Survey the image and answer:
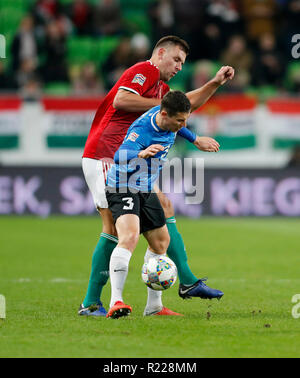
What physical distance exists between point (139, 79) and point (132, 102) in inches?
8.4

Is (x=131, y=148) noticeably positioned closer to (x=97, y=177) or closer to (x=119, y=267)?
(x=97, y=177)

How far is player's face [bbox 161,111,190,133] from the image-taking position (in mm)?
5934

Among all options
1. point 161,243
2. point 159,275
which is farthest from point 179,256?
point 159,275

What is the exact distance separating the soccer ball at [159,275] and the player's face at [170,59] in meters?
1.59

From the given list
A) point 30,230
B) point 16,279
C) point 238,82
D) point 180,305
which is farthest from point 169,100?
point 238,82

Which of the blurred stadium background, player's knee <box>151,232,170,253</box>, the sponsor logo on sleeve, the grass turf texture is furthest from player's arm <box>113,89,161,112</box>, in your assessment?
the blurred stadium background

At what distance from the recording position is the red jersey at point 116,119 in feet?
21.1

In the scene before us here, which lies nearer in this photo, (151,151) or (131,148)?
(151,151)

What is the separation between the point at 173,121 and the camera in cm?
595

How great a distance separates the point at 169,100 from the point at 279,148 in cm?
1145

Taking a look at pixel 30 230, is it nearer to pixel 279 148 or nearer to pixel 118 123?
pixel 279 148

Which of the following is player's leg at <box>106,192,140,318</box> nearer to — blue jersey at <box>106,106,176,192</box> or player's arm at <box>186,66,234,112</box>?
blue jersey at <box>106,106,176,192</box>

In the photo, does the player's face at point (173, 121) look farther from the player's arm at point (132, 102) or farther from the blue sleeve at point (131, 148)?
the player's arm at point (132, 102)

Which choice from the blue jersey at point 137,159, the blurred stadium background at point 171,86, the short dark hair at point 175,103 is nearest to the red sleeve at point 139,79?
the blue jersey at point 137,159
